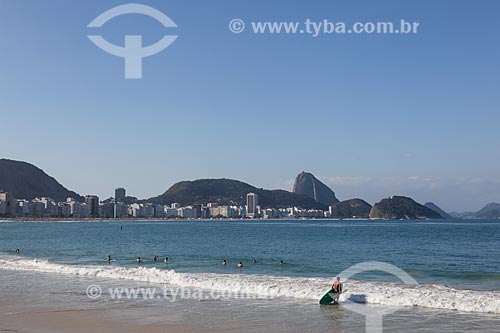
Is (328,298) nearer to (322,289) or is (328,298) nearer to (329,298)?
(329,298)

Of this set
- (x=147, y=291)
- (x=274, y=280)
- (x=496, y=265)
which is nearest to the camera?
(x=147, y=291)

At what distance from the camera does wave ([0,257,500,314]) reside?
63.3 feet

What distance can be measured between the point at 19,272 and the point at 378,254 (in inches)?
1241

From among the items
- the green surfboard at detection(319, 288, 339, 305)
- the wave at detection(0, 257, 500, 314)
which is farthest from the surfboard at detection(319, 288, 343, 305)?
the wave at detection(0, 257, 500, 314)

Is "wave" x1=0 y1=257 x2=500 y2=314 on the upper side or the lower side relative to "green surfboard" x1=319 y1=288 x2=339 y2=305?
lower

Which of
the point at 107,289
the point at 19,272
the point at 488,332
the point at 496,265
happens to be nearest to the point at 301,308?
the point at 488,332

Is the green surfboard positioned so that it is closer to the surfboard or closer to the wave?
the surfboard

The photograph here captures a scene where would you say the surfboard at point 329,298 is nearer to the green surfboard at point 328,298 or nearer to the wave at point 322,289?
the green surfboard at point 328,298

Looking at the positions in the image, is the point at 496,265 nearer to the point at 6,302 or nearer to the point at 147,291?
the point at 147,291

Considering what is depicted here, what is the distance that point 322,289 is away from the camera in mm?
22250

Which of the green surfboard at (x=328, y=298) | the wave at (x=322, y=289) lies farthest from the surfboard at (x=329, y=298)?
the wave at (x=322, y=289)

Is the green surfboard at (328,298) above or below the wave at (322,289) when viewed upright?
above

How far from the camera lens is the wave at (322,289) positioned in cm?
1930

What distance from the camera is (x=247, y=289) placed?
2338 centimetres
